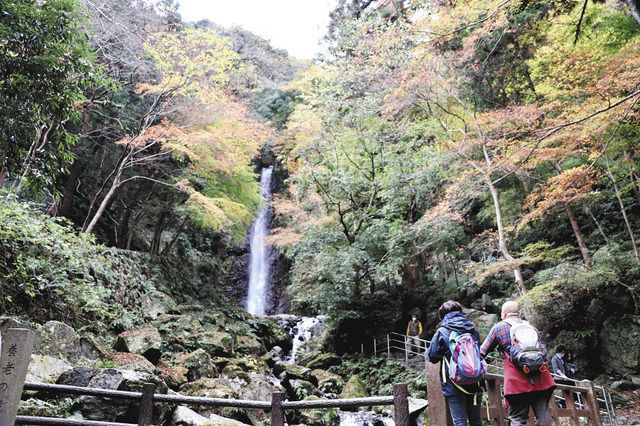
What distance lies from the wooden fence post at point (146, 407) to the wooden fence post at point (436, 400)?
256 centimetres

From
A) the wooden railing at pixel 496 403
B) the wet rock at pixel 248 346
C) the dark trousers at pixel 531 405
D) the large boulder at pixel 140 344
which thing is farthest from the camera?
the wet rock at pixel 248 346

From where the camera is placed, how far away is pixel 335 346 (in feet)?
50.2

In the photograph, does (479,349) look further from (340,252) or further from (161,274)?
(161,274)

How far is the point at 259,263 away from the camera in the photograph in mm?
25391

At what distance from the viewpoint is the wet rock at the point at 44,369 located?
515 centimetres

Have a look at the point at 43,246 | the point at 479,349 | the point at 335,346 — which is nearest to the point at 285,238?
the point at 335,346

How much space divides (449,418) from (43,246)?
802 cm

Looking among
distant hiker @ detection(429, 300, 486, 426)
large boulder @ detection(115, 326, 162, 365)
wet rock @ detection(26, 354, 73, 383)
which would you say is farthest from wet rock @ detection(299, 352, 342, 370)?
distant hiker @ detection(429, 300, 486, 426)

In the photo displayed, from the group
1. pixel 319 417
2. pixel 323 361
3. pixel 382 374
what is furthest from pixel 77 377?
pixel 323 361

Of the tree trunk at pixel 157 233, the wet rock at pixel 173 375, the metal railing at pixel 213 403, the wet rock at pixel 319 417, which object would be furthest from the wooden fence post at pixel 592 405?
the tree trunk at pixel 157 233

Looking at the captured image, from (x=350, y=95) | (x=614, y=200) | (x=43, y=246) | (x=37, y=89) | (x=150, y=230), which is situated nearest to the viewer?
(x=37, y=89)

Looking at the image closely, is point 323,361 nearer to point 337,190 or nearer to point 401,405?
point 337,190

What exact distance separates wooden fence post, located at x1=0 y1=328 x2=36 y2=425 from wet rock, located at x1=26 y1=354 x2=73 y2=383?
210 centimetres

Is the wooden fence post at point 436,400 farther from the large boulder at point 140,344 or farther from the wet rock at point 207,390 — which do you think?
the large boulder at point 140,344
